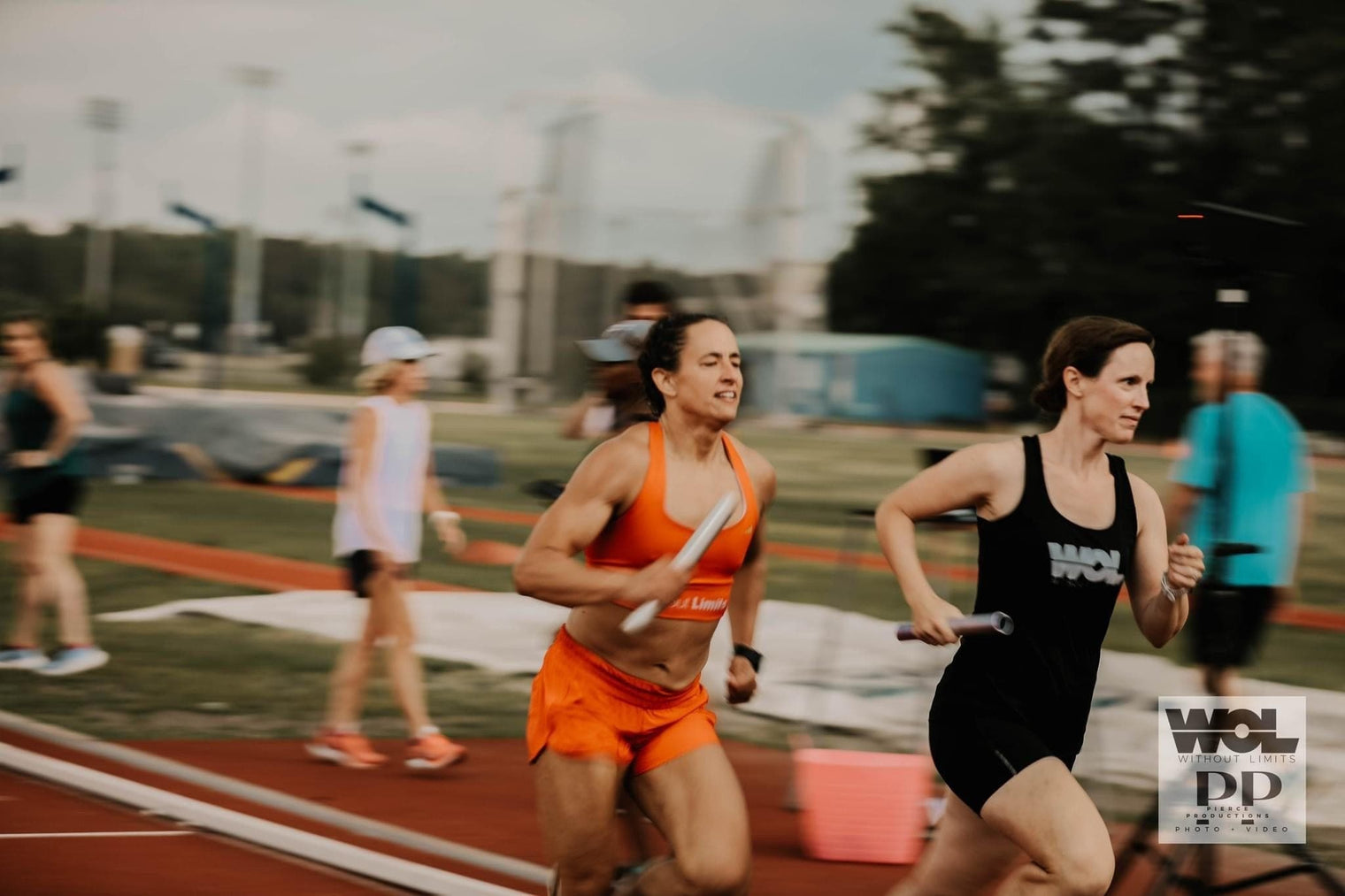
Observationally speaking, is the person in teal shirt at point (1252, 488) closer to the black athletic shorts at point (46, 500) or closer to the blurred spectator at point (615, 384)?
the blurred spectator at point (615, 384)

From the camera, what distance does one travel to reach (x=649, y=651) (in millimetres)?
4457

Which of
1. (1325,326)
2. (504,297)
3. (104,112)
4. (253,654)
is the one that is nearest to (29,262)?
(104,112)

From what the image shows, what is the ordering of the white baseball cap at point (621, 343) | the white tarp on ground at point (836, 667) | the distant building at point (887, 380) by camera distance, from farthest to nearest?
the distant building at point (887, 380)
the white tarp on ground at point (836, 667)
the white baseball cap at point (621, 343)

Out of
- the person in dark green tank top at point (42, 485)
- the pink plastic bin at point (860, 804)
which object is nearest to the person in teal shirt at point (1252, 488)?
the pink plastic bin at point (860, 804)

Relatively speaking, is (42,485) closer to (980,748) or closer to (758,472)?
Result: (758,472)

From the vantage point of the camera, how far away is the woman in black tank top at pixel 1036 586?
415cm

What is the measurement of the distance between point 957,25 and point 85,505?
1807 inches

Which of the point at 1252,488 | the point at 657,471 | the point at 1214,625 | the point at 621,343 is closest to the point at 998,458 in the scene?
the point at 657,471

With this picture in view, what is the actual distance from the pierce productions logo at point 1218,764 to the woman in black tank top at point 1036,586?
1043 mm

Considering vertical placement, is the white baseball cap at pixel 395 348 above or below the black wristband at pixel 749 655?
above

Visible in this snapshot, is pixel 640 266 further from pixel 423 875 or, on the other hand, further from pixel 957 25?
pixel 423 875

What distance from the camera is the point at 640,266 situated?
4706 cm

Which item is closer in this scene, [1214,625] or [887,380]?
[1214,625]

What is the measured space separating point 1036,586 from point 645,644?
0.97 metres
